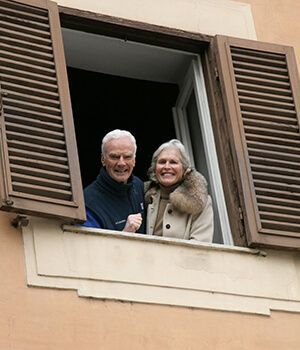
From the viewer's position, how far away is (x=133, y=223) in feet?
31.9

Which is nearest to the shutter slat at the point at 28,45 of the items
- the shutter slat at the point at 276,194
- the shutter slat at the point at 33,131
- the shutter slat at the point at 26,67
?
the shutter slat at the point at 26,67

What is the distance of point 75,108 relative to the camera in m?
11.7

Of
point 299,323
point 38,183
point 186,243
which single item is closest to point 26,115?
point 38,183

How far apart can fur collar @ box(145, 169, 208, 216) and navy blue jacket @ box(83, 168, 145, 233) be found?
9 centimetres

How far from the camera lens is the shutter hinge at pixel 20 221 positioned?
935cm

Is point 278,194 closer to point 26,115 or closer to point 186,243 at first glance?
point 186,243

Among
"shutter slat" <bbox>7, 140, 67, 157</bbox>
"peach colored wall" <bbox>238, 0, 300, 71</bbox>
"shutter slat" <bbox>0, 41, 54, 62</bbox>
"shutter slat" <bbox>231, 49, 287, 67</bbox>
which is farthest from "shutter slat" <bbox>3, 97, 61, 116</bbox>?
"peach colored wall" <bbox>238, 0, 300, 71</bbox>

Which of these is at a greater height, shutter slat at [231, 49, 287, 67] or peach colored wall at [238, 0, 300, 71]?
peach colored wall at [238, 0, 300, 71]

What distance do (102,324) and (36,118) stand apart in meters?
1.18

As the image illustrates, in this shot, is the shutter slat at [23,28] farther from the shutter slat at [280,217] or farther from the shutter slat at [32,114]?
the shutter slat at [280,217]

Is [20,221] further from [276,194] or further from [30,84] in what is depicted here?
[276,194]

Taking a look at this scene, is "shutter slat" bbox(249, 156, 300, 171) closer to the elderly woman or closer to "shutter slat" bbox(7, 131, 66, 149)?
the elderly woman

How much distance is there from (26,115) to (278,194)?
4.77 feet

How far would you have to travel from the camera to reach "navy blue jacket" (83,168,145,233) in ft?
32.3
